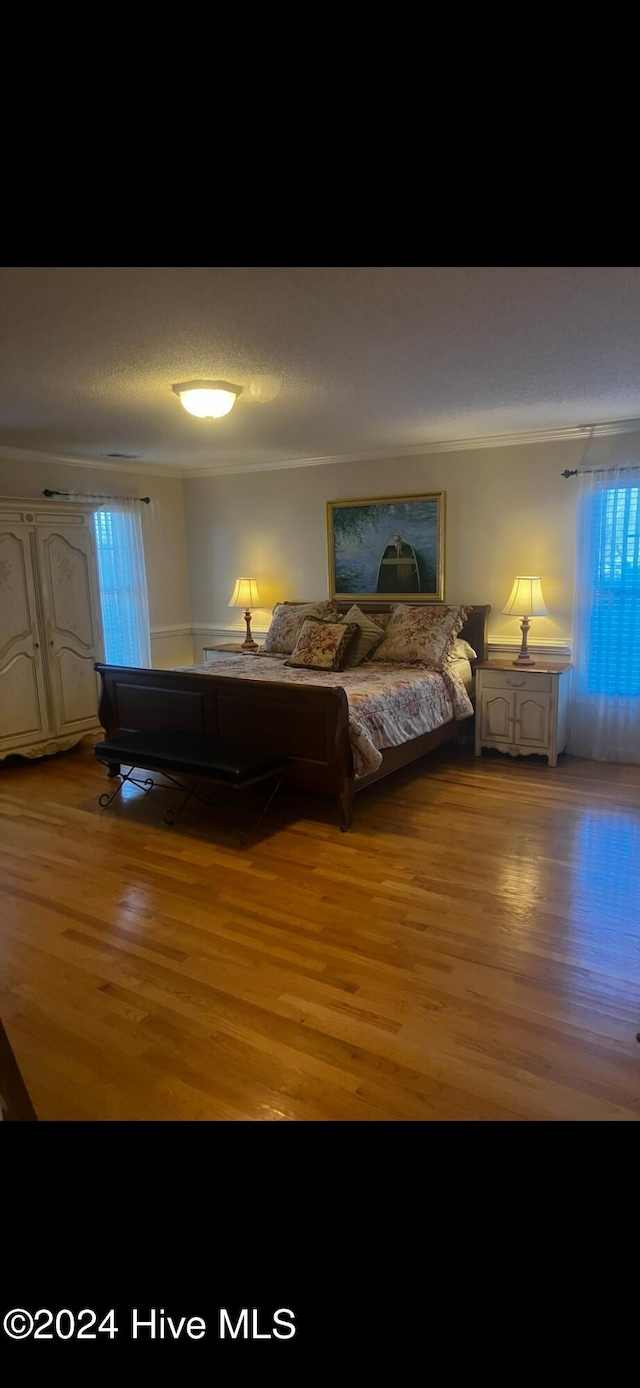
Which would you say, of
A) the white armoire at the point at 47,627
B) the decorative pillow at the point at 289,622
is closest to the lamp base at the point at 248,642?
the decorative pillow at the point at 289,622

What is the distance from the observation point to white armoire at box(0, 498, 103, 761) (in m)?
4.70

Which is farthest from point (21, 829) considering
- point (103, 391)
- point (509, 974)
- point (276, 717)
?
point (509, 974)

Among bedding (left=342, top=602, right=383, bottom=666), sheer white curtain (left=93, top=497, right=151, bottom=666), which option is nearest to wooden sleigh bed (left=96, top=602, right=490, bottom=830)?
bedding (left=342, top=602, right=383, bottom=666)

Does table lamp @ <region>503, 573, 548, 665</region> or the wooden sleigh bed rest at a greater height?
table lamp @ <region>503, 573, 548, 665</region>

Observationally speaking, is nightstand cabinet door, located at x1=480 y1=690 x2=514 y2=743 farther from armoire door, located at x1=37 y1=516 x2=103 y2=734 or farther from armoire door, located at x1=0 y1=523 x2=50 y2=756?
armoire door, located at x1=0 y1=523 x2=50 y2=756

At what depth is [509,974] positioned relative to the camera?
90.7 inches

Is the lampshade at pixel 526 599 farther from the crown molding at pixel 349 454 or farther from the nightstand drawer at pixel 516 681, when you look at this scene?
the crown molding at pixel 349 454

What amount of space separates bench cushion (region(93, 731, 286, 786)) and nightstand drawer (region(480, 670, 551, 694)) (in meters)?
1.78

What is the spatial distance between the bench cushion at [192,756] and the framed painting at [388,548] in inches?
87.3

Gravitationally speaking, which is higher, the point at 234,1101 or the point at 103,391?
the point at 103,391
